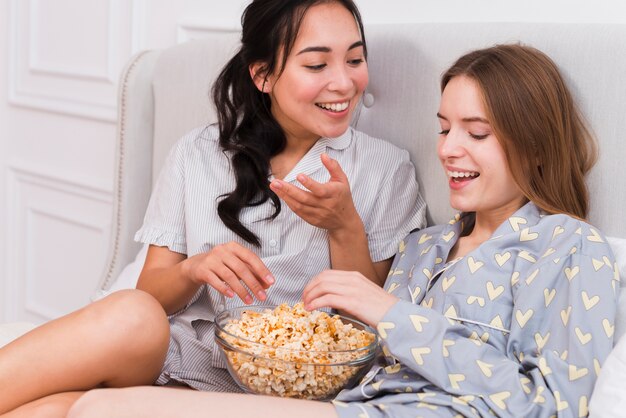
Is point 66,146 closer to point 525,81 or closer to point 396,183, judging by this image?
point 396,183

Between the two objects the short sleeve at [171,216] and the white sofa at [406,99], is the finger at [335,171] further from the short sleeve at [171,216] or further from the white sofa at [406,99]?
the short sleeve at [171,216]

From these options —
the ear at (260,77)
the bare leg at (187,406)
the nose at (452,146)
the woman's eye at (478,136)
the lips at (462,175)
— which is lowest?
the bare leg at (187,406)

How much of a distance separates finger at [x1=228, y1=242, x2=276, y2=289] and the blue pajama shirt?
0.24 m

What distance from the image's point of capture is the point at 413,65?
174cm

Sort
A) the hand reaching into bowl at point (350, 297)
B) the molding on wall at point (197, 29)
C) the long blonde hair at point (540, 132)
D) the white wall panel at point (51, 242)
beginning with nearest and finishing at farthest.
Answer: the hand reaching into bowl at point (350, 297) → the long blonde hair at point (540, 132) → the molding on wall at point (197, 29) → the white wall panel at point (51, 242)

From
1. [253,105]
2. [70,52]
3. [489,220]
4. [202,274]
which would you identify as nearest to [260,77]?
[253,105]

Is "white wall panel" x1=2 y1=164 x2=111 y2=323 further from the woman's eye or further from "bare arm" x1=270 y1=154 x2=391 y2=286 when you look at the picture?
the woman's eye

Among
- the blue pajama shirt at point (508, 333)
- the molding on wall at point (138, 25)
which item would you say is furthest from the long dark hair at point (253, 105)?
the molding on wall at point (138, 25)

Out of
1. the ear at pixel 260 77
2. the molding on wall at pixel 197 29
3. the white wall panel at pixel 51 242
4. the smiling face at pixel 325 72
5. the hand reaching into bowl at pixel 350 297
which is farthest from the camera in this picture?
the white wall panel at pixel 51 242

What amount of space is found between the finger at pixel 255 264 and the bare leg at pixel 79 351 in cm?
19

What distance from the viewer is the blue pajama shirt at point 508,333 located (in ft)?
4.02

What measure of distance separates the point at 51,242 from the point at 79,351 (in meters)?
1.80

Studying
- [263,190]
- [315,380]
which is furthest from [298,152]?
[315,380]

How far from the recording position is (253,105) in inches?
74.1
